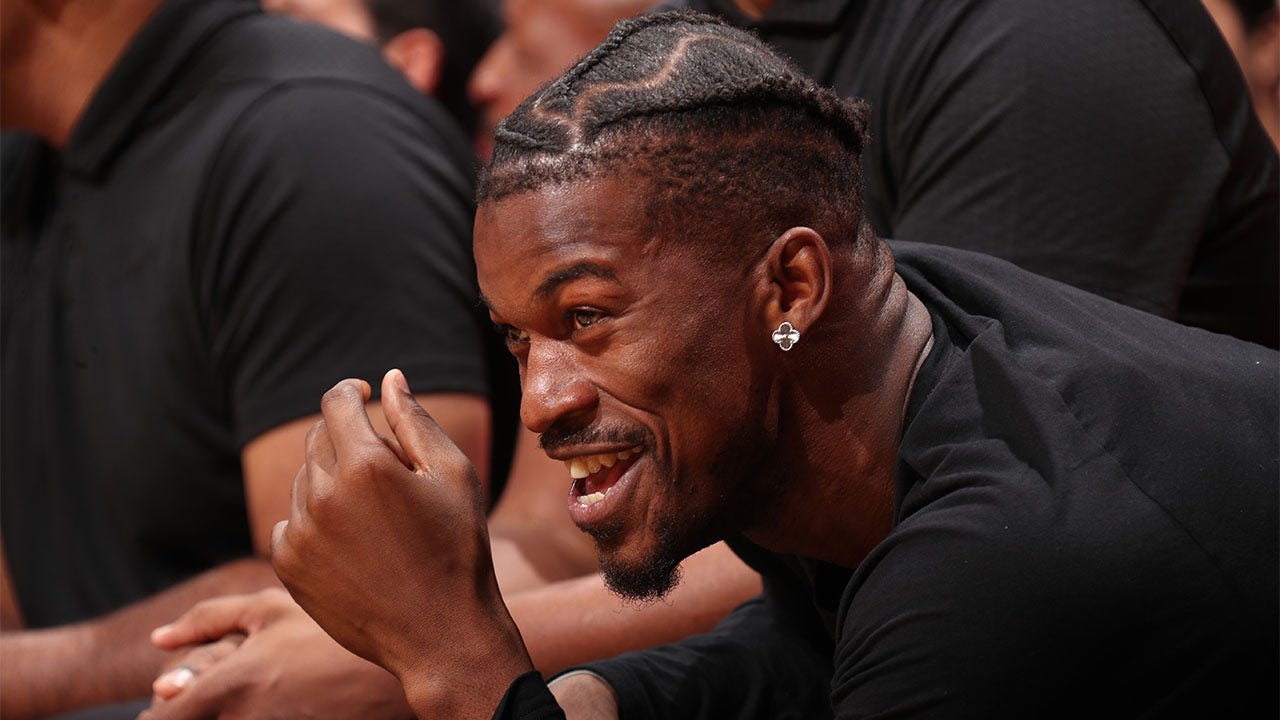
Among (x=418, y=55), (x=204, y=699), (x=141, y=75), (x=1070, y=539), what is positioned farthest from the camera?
(x=418, y=55)

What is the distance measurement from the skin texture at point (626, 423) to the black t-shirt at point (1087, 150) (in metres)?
0.40

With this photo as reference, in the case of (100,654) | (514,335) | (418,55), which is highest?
(514,335)

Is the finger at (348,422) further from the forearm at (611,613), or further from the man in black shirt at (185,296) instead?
the man in black shirt at (185,296)

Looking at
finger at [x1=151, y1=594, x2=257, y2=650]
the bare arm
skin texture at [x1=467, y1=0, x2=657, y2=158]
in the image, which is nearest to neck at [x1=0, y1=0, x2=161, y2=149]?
the bare arm

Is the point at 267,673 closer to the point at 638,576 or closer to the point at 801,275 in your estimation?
the point at 638,576

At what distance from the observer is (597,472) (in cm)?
154

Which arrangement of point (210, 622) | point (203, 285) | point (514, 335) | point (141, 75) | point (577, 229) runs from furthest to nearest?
1. point (141, 75)
2. point (203, 285)
3. point (210, 622)
4. point (514, 335)
5. point (577, 229)

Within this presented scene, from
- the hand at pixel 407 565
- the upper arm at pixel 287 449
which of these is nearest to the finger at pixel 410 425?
the hand at pixel 407 565

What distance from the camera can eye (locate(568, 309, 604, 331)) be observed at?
4.87 ft

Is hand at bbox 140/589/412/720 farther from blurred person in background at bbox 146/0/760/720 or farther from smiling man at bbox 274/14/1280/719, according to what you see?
smiling man at bbox 274/14/1280/719

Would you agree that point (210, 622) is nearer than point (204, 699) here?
No

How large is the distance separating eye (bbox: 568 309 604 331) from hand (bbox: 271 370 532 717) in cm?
19

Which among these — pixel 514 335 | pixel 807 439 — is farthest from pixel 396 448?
pixel 807 439

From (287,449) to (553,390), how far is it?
851 mm
